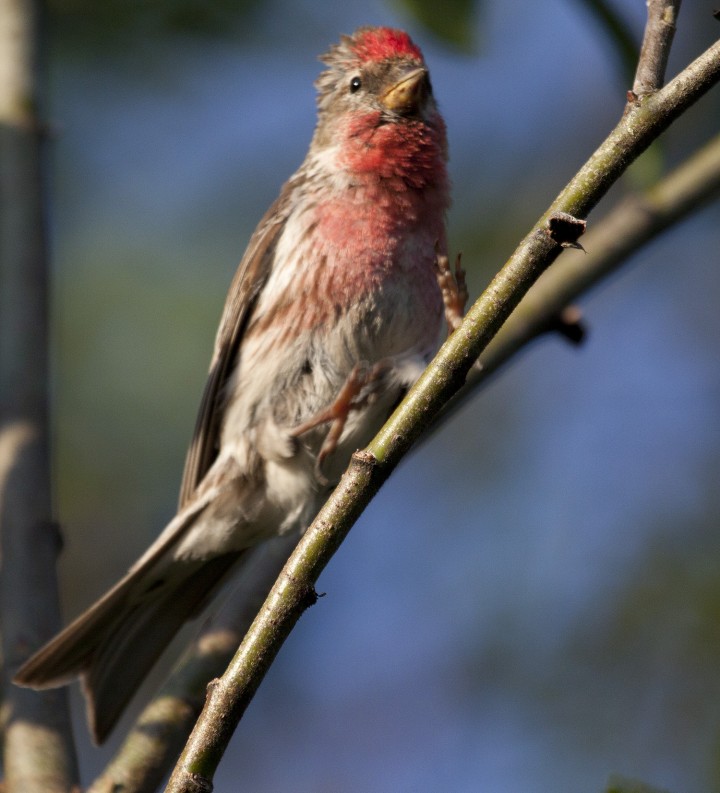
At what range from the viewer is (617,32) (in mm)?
4625

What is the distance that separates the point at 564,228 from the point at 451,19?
1.76m

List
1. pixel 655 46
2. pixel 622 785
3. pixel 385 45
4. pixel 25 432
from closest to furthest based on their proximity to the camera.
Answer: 1. pixel 622 785
2. pixel 655 46
3. pixel 25 432
4. pixel 385 45

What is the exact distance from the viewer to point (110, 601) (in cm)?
546

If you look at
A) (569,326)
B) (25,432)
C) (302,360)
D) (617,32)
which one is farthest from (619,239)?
(25,432)

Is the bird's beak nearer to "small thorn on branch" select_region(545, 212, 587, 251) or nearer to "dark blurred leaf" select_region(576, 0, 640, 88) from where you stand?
"dark blurred leaf" select_region(576, 0, 640, 88)

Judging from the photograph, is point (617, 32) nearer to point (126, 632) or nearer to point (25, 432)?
point (25, 432)

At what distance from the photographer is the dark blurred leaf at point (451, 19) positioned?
4.54m

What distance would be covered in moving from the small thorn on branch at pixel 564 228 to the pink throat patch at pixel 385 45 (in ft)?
11.3

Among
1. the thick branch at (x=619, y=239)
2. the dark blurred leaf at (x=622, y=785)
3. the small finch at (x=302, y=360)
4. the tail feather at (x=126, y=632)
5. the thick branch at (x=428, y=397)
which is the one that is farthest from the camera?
the small finch at (x=302, y=360)

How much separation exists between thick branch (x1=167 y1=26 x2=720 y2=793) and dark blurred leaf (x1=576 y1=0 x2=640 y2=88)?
1483 millimetres

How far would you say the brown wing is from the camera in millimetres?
5938

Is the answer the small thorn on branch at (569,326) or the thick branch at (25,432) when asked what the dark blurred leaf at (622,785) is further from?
the small thorn on branch at (569,326)

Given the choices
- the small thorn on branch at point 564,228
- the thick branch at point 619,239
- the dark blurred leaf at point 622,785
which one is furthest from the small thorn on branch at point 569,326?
the dark blurred leaf at point 622,785

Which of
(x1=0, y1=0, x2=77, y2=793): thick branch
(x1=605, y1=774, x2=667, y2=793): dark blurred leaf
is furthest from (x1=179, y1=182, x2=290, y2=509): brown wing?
(x1=605, y1=774, x2=667, y2=793): dark blurred leaf
